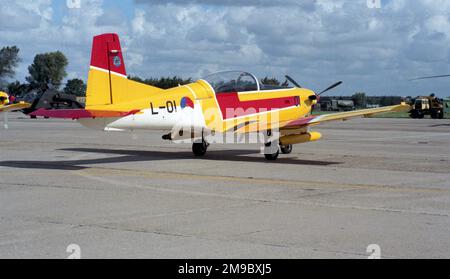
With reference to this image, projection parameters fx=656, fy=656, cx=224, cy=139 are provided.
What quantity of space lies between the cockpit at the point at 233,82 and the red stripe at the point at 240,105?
0.52 feet

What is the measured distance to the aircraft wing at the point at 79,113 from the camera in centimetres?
1367

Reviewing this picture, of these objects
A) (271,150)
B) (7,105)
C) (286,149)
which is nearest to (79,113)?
(271,150)

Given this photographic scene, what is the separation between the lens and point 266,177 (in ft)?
43.4

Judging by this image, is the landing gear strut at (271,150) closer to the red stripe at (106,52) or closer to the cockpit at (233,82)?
the cockpit at (233,82)

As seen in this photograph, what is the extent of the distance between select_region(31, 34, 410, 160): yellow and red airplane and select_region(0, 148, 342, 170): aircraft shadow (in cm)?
51

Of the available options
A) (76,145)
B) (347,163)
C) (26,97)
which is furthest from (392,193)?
(26,97)

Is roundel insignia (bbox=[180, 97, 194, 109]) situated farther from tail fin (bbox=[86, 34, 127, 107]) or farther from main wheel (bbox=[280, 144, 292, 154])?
main wheel (bbox=[280, 144, 292, 154])

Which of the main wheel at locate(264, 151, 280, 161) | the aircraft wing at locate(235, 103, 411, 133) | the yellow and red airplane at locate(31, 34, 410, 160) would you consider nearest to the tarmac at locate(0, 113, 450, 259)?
the main wheel at locate(264, 151, 280, 161)

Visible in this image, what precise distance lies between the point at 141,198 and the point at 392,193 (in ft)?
13.6

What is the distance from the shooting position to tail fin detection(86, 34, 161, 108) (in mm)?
14812

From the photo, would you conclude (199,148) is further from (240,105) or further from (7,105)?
(7,105)

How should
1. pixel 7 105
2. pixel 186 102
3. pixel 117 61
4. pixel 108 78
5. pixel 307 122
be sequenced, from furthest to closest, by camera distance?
pixel 7 105
pixel 307 122
pixel 186 102
pixel 117 61
pixel 108 78

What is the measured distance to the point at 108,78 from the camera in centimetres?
1491

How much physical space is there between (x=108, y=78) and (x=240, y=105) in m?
3.58
